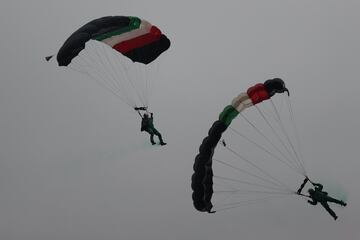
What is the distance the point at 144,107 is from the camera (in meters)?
24.5

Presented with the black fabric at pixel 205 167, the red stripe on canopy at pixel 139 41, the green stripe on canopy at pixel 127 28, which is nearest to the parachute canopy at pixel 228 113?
the black fabric at pixel 205 167

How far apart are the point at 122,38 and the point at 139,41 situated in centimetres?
81

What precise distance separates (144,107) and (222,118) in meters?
4.69

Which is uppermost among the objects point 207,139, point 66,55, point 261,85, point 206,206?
point 66,55

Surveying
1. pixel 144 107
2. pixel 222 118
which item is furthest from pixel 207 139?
pixel 144 107

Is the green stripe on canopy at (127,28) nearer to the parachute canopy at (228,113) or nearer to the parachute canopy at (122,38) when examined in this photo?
the parachute canopy at (122,38)

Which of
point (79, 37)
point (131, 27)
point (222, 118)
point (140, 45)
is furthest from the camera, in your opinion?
point (140, 45)

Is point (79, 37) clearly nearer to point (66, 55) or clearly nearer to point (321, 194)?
point (66, 55)

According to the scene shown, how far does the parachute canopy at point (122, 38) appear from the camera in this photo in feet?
76.0

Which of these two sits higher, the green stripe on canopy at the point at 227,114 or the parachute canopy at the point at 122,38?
the parachute canopy at the point at 122,38

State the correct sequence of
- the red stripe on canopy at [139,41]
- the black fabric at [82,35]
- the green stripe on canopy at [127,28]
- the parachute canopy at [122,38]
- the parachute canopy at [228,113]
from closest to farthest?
the parachute canopy at [228,113], the black fabric at [82,35], the parachute canopy at [122,38], the green stripe on canopy at [127,28], the red stripe on canopy at [139,41]

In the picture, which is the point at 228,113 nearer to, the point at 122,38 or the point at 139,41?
the point at 139,41

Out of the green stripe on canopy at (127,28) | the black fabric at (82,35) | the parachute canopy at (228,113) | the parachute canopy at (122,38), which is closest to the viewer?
the parachute canopy at (228,113)

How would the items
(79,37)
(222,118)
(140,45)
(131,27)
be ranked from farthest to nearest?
(140,45), (131,27), (79,37), (222,118)
